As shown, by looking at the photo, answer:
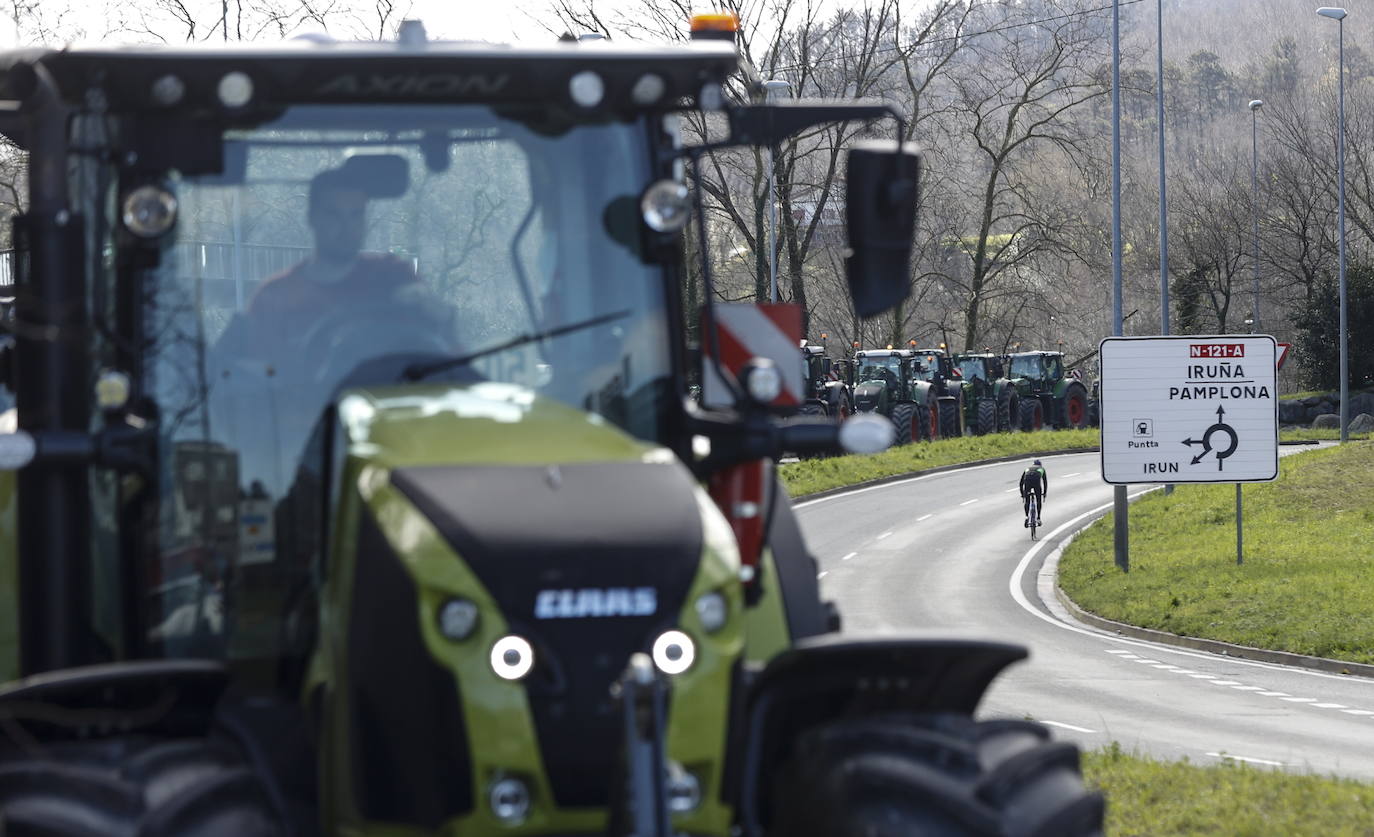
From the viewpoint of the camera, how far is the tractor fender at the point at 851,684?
13.6 feet

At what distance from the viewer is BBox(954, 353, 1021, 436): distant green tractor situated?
58.9 metres

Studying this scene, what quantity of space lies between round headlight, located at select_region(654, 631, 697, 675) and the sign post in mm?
25605

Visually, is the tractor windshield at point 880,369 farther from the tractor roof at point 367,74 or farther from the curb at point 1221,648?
the tractor roof at point 367,74

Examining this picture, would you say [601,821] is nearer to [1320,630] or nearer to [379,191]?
[379,191]

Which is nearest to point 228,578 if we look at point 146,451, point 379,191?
point 146,451

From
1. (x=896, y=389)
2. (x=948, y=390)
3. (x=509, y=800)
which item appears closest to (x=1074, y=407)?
(x=948, y=390)

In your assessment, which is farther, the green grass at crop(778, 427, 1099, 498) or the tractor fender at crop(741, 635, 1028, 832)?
the green grass at crop(778, 427, 1099, 498)

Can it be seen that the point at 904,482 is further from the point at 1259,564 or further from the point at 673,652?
the point at 673,652

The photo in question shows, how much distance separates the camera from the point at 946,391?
5759 centimetres

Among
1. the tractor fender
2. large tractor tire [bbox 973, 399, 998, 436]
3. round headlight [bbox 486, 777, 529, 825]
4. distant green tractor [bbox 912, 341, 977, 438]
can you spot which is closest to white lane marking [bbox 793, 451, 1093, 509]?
large tractor tire [bbox 973, 399, 998, 436]

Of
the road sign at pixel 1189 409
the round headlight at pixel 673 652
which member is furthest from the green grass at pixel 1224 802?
the road sign at pixel 1189 409

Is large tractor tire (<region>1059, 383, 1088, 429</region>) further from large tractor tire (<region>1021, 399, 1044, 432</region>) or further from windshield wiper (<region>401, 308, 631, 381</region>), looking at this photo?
windshield wiper (<region>401, 308, 631, 381</region>)

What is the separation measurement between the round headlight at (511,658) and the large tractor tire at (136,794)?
2.10ft

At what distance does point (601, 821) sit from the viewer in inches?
149
